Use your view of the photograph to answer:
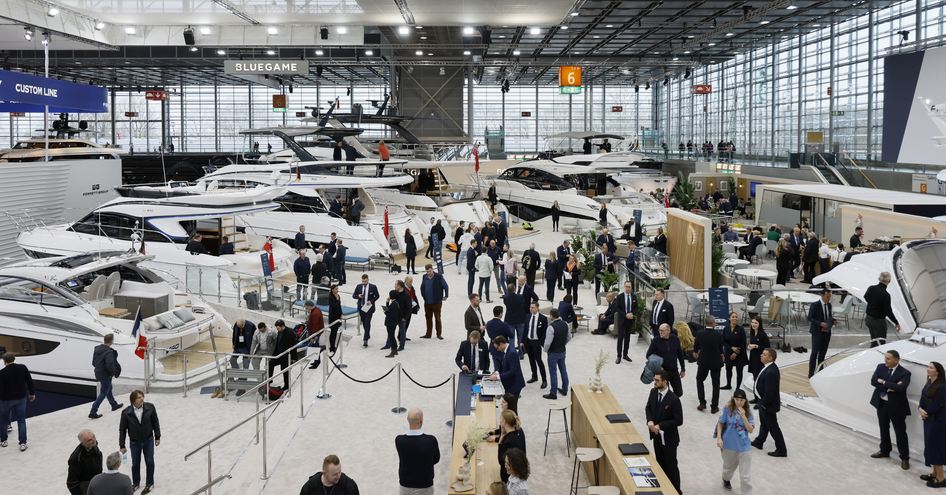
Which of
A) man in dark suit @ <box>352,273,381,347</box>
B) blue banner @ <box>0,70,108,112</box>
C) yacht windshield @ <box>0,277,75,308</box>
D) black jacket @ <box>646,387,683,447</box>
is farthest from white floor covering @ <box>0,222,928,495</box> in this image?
blue banner @ <box>0,70,108,112</box>

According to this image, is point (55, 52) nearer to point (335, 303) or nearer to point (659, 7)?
point (659, 7)

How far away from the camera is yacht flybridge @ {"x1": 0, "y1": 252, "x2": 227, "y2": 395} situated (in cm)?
1083

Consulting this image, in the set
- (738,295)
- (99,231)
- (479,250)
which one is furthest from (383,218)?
(738,295)

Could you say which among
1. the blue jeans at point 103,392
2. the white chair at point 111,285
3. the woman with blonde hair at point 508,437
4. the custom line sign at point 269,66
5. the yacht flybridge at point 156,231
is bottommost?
the blue jeans at point 103,392

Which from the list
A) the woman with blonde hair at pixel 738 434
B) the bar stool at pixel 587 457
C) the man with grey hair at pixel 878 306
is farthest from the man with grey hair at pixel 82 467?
the man with grey hair at pixel 878 306

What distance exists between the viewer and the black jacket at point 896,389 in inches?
314

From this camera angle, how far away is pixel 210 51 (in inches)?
1302

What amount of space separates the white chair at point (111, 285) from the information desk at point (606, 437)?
8.17m

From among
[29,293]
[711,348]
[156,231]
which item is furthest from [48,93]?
[711,348]

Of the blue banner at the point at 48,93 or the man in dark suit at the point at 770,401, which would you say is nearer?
the man in dark suit at the point at 770,401

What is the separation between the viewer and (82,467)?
6.91 metres

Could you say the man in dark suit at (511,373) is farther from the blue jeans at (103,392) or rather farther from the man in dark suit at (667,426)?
the blue jeans at (103,392)

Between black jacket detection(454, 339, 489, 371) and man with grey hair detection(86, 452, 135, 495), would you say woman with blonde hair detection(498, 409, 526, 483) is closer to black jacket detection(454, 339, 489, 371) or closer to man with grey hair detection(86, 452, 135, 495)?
black jacket detection(454, 339, 489, 371)

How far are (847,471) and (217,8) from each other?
2452 centimetres
